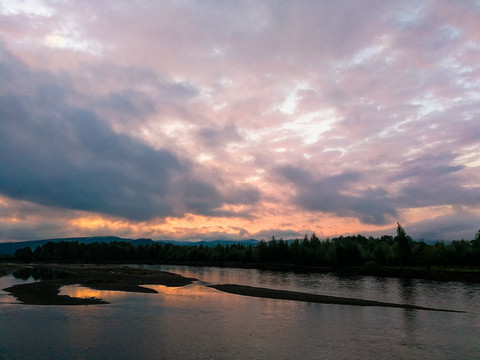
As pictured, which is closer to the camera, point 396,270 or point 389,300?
point 389,300

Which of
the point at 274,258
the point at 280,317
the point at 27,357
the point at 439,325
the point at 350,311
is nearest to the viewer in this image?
the point at 27,357

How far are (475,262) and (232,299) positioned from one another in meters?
99.6

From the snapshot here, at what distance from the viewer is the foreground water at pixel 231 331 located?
90.6ft

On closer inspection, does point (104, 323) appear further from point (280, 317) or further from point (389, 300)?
point (389, 300)

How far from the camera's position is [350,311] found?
4791 centimetres

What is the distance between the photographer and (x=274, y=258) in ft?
627

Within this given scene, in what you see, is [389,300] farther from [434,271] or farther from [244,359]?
[434,271]

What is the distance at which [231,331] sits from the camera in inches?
1356

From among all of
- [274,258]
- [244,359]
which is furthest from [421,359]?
[274,258]

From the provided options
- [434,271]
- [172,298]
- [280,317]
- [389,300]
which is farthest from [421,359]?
[434,271]

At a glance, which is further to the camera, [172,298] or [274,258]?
[274,258]

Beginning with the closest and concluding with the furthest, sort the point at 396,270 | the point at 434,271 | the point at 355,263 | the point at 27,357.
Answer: the point at 27,357 → the point at 434,271 → the point at 396,270 → the point at 355,263

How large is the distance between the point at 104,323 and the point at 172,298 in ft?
74.4

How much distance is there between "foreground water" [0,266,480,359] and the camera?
2762cm
